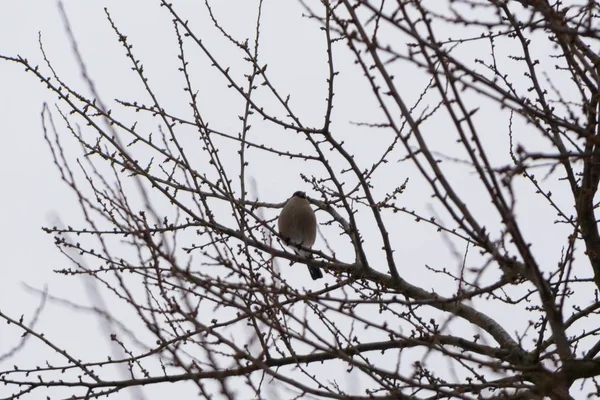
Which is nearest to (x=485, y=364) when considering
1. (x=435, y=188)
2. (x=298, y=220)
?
(x=435, y=188)

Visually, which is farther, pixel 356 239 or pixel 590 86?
pixel 356 239

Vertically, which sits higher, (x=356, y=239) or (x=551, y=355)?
(x=356, y=239)

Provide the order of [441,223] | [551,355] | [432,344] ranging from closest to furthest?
1. [432,344]
2. [551,355]
3. [441,223]

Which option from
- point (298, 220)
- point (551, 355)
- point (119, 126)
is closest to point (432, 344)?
point (551, 355)

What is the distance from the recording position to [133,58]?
14.1 ft

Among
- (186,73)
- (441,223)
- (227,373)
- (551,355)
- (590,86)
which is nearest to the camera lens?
(227,373)

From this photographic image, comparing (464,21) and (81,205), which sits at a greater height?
(464,21)

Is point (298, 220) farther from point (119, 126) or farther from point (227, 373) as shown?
point (227, 373)

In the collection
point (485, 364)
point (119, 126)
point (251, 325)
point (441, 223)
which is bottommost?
point (485, 364)

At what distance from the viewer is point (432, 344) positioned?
110 inches

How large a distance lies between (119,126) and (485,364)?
255cm

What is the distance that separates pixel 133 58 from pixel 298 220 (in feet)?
14.5

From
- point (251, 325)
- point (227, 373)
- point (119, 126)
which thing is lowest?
point (227, 373)

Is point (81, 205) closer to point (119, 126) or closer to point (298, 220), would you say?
point (119, 126)
